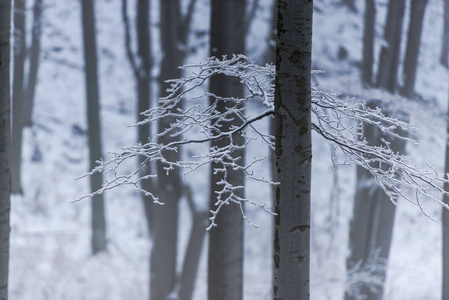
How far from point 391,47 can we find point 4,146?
661 cm

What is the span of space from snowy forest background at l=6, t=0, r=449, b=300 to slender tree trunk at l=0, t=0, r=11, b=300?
5.24 m

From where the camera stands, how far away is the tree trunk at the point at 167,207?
8.08 meters

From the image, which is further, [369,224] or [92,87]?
[92,87]

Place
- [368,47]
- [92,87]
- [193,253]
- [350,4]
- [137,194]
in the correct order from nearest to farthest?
[368,47] → [193,253] → [92,87] → [350,4] → [137,194]

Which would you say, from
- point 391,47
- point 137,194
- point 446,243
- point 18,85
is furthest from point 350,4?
point 18,85

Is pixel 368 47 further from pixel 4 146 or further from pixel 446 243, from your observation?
pixel 4 146

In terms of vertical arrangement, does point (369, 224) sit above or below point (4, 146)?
below

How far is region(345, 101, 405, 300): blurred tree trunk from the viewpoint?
821cm

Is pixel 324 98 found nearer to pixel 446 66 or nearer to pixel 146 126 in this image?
pixel 146 126

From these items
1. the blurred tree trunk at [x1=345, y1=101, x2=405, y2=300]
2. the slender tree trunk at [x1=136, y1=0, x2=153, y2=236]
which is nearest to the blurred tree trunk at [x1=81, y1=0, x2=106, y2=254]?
the slender tree trunk at [x1=136, y1=0, x2=153, y2=236]

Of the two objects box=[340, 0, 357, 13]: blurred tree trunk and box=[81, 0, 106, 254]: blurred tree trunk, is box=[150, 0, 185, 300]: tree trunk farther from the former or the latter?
box=[340, 0, 357, 13]: blurred tree trunk

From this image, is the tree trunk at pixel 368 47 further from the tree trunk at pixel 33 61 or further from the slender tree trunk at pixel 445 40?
Answer: the tree trunk at pixel 33 61

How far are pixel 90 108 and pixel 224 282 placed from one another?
19.2 feet

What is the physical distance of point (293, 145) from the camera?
8.50 feet
